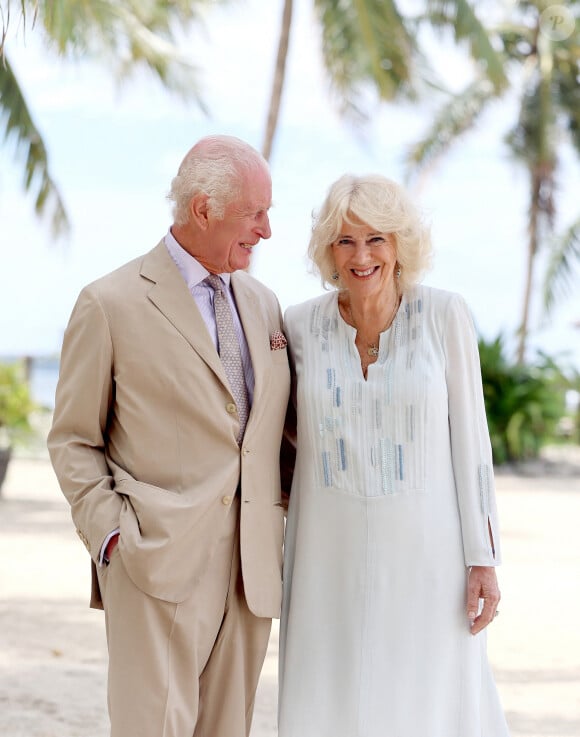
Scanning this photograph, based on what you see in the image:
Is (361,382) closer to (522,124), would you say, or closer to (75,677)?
(75,677)

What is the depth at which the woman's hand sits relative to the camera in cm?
341

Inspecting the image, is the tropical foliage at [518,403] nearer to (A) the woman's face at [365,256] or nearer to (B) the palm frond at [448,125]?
(B) the palm frond at [448,125]

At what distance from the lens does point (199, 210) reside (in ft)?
11.0

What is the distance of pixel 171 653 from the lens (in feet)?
10.7

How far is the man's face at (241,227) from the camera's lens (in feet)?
10.9

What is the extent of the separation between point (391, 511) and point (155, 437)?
0.74 metres

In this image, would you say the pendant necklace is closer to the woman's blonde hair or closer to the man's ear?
the woman's blonde hair

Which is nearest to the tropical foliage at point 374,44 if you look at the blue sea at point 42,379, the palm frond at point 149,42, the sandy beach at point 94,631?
the palm frond at point 149,42

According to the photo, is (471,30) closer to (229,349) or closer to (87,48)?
(87,48)

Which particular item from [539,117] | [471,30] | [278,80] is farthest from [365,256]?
[539,117]

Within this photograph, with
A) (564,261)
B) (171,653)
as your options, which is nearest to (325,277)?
(171,653)

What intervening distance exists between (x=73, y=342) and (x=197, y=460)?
49 centimetres

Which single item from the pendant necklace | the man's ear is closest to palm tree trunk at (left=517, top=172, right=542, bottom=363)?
the pendant necklace

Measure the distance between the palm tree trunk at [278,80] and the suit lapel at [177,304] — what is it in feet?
33.1
